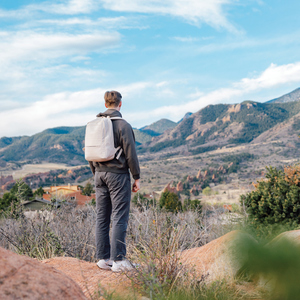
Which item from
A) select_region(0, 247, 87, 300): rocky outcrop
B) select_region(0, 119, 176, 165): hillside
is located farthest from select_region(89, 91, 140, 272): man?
Answer: select_region(0, 119, 176, 165): hillside

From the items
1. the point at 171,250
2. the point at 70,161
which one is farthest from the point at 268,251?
the point at 70,161

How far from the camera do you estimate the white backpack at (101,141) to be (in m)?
3.36

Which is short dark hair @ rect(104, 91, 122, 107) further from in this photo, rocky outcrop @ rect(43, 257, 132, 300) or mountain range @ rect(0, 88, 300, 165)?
mountain range @ rect(0, 88, 300, 165)

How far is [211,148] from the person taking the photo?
331ft

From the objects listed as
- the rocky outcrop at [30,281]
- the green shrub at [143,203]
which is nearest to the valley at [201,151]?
the green shrub at [143,203]

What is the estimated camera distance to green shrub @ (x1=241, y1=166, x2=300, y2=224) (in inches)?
253

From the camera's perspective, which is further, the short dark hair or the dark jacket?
the short dark hair

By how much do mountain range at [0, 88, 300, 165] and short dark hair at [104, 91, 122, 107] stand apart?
316 feet

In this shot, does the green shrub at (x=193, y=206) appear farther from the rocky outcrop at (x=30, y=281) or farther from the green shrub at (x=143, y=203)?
the rocky outcrop at (x=30, y=281)

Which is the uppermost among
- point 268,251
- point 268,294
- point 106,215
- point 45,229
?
point 268,251

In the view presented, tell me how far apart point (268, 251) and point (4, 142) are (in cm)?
15856

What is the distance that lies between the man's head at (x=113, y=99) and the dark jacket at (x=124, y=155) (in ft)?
0.76

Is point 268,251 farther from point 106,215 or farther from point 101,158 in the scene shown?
point 106,215

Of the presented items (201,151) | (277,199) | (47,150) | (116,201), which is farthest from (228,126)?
(116,201)
